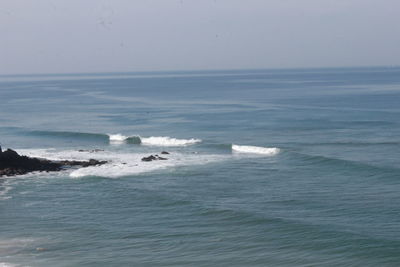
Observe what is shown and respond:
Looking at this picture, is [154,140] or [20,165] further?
[154,140]

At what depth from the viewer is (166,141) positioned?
245 feet

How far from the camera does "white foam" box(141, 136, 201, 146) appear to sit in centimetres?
7300

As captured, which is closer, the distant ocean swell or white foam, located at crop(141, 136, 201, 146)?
the distant ocean swell

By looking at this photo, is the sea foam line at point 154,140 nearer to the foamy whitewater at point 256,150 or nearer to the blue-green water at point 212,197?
the blue-green water at point 212,197

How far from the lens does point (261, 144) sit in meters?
69.7

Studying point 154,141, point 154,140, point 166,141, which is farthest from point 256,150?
point 154,140

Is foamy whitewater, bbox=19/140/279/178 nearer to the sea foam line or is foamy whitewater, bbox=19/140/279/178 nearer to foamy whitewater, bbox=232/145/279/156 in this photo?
foamy whitewater, bbox=232/145/279/156

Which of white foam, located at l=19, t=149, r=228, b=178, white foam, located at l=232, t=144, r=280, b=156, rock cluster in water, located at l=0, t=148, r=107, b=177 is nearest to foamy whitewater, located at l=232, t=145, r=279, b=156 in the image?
white foam, located at l=232, t=144, r=280, b=156

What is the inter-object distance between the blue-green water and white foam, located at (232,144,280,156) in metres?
0.22

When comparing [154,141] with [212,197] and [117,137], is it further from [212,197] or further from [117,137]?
[212,197]

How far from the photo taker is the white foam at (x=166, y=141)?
73000 mm

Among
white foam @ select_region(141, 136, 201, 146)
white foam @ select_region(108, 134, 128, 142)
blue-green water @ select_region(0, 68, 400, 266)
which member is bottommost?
blue-green water @ select_region(0, 68, 400, 266)

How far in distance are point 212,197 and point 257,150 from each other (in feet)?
70.9

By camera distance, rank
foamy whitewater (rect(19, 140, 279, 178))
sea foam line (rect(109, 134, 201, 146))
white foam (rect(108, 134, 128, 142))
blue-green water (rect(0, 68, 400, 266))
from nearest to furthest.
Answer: blue-green water (rect(0, 68, 400, 266))
foamy whitewater (rect(19, 140, 279, 178))
sea foam line (rect(109, 134, 201, 146))
white foam (rect(108, 134, 128, 142))
